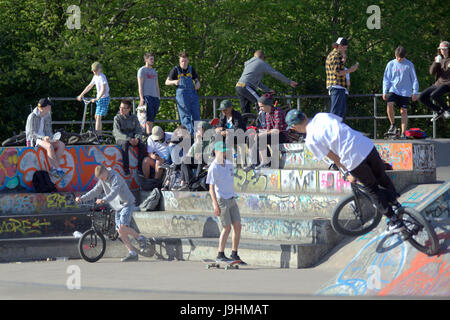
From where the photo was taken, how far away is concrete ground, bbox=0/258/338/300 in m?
9.49

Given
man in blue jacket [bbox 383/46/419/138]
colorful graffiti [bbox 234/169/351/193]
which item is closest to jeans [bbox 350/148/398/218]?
colorful graffiti [bbox 234/169/351/193]

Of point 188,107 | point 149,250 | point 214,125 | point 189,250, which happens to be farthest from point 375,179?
point 188,107

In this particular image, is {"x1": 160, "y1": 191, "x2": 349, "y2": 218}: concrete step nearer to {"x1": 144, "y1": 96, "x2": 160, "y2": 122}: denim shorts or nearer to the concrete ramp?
{"x1": 144, "y1": 96, "x2": 160, "y2": 122}: denim shorts

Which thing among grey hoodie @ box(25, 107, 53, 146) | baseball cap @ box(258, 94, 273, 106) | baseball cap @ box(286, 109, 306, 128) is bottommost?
baseball cap @ box(286, 109, 306, 128)

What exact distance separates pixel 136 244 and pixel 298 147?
3365mm

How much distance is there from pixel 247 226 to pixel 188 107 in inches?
145

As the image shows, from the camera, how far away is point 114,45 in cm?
2598

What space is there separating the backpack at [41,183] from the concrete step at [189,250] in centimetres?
172

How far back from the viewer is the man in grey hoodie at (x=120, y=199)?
12.9m

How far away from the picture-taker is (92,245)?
→ 13.1m

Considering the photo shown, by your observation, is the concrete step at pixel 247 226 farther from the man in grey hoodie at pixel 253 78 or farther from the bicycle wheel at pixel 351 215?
the man in grey hoodie at pixel 253 78

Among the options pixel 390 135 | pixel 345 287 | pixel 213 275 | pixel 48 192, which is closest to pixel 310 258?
pixel 213 275

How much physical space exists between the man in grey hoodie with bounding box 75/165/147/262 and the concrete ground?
430 millimetres

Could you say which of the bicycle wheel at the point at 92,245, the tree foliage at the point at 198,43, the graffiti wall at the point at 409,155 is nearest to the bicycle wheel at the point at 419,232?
the graffiti wall at the point at 409,155
